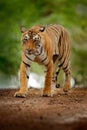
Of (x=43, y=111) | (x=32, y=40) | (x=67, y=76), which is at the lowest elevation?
(x=43, y=111)

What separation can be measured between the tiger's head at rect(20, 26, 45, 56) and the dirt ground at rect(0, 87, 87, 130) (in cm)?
24

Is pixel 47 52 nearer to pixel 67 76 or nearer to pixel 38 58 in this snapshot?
pixel 38 58

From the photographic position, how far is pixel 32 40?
2832 millimetres

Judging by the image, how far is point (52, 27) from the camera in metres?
3.09

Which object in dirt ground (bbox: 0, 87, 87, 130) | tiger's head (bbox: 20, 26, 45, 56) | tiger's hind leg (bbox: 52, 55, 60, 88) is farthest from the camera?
tiger's hind leg (bbox: 52, 55, 60, 88)

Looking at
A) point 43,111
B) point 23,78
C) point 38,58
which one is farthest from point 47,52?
point 43,111

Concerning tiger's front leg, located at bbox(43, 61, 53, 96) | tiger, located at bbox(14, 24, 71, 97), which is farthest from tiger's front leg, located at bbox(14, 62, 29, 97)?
tiger's front leg, located at bbox(43, 61, 53, 96)

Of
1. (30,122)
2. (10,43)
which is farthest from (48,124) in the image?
(10,43)

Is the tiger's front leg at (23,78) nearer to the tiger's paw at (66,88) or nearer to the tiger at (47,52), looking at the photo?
the tiger at (47,52)

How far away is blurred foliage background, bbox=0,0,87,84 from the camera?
10.1 feet

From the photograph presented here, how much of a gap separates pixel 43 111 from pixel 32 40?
456mm

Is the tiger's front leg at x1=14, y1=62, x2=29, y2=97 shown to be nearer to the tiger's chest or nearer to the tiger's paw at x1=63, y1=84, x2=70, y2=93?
the tiger's chest

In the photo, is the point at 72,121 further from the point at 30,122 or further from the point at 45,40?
the point at 45,40

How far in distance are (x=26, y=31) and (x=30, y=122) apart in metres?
0.68
